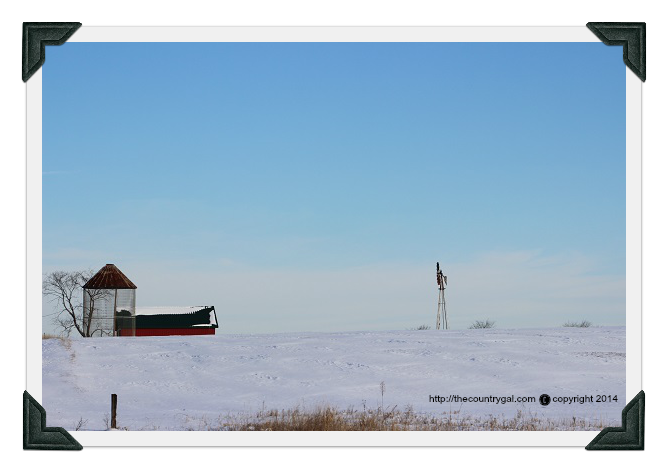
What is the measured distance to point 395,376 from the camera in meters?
12.6

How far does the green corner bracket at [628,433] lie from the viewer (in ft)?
34.9

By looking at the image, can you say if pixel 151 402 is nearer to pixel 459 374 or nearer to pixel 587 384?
pixel 459 374

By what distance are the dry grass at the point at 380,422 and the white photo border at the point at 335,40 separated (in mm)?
169

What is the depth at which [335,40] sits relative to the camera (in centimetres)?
1120

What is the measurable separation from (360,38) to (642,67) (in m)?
3.90

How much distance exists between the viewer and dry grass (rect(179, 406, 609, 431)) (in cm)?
1090

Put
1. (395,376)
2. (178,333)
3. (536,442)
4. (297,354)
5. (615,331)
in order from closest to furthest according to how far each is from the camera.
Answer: (536,442), (615,331), (395,376), (297,354), (178,333)

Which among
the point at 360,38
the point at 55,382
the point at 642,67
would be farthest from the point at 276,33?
the point at 55,382

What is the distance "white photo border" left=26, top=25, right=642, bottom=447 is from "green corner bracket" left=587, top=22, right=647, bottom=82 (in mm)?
100

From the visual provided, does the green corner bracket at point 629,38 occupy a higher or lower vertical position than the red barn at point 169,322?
higher

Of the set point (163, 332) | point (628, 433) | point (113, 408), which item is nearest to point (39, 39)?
point (113, 408)

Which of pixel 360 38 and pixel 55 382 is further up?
pixel 360 38

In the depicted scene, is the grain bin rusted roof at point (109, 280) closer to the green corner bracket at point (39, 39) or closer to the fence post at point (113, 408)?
the fence post at point (113, 408)

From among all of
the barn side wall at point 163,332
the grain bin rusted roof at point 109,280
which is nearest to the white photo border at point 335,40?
the grain bin rusted roof at point 109,280
